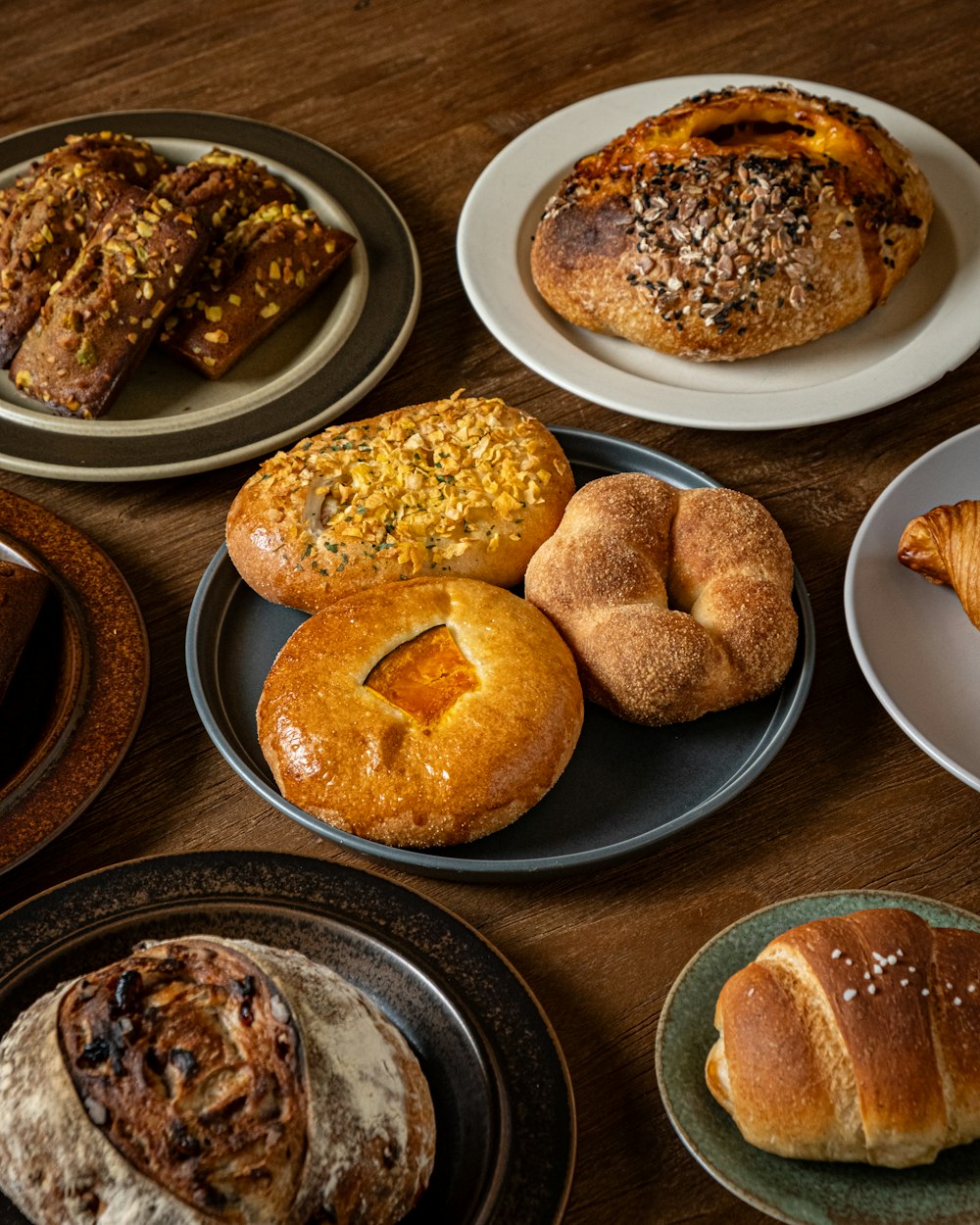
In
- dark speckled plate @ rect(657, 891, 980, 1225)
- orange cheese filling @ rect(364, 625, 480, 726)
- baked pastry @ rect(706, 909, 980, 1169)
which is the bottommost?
dark speckled plate @ rect(657, 891, 980, 1225)

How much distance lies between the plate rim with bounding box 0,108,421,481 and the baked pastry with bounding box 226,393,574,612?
16 cm

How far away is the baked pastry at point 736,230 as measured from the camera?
1.53m

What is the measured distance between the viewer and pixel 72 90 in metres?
2.23

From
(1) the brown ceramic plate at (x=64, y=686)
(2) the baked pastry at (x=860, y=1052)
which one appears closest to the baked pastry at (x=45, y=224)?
(1) the brown ceramic plate at (x=64, y=686)

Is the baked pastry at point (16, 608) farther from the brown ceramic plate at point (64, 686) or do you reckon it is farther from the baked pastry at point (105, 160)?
the baked pastry at point (105, 160)

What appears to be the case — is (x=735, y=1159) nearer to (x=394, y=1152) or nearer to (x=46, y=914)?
(x=394, y=1152)

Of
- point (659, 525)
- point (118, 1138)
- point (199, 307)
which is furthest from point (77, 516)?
point (118, 1138)

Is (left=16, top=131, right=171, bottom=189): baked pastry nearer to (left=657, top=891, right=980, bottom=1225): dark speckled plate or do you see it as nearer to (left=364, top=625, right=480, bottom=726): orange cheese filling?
(left=364, top=625, right=480, bottom=726): orange cheese filling

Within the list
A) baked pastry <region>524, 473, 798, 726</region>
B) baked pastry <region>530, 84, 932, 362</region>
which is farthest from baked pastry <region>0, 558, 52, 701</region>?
baked pastry <region>530, 84, 932, 362</region>

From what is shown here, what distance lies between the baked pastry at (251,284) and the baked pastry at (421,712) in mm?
577

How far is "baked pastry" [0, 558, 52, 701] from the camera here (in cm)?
128

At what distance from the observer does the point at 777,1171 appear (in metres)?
0.88

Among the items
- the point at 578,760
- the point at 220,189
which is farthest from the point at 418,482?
the point at 220,189

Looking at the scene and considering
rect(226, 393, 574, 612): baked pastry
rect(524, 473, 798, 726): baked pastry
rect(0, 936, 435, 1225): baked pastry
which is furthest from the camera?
rect(226, 393, 574, 612): baked pastry
